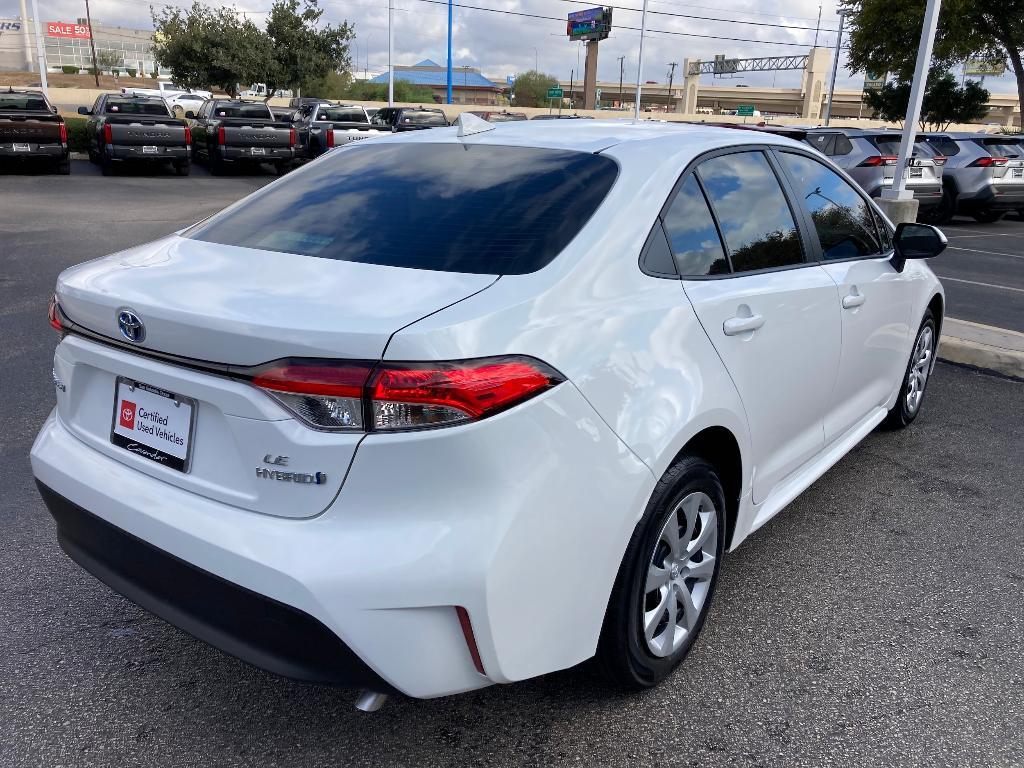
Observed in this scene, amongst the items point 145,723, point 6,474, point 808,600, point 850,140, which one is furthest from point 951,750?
point 850,140

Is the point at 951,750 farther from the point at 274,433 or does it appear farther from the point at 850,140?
the point at 850,140

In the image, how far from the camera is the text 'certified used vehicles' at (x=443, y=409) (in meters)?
1.93

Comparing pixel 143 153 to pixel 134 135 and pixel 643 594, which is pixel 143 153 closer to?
pixel 134 135

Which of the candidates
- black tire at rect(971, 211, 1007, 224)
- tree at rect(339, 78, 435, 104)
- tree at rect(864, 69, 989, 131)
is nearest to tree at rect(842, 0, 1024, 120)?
tree at rect(864, 69, 989, 131)

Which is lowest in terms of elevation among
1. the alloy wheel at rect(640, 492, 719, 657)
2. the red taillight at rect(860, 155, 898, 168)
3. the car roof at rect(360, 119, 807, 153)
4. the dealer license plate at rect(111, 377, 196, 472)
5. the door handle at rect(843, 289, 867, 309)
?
the alloy wheel at rect(640, 492, 719, 657)

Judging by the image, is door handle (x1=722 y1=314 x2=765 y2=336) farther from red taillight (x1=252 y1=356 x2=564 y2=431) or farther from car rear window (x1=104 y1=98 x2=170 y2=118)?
car rear window (x1=104 y1=98 x2=170 y2=118)

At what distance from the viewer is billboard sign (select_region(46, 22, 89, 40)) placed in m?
100

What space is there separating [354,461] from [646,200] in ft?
4.03

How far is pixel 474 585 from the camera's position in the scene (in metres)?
1.93

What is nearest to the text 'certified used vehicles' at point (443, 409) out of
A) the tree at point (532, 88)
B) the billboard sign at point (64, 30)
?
the tree at point (532, 88)

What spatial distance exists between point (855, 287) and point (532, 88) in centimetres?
11227

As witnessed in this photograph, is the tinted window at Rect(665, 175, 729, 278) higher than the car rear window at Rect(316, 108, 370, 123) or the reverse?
higher

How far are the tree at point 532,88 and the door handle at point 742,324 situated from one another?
108 m

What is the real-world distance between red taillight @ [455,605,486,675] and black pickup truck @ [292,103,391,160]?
18.3m
